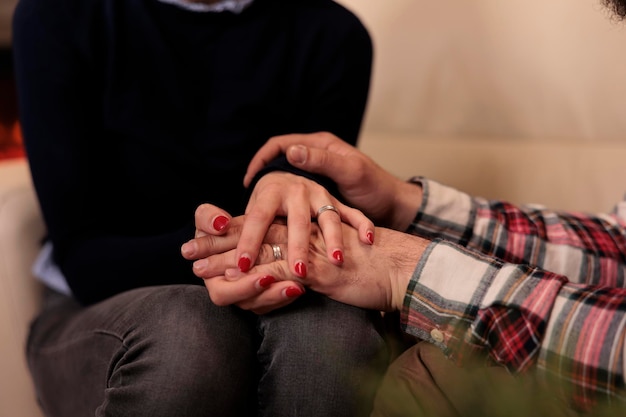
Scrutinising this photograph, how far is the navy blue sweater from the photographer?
3.23 ft

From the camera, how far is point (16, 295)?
3.65 ft

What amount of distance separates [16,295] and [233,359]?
60cm

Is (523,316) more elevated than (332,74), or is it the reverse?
(332,74)

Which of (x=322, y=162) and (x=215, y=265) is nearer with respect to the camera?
(x=215, y=265)

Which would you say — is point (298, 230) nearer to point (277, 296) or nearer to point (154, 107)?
point (277, 296)

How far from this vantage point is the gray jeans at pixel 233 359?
2.22ft

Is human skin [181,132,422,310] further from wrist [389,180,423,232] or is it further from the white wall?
the white wall

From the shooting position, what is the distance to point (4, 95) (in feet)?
7.97

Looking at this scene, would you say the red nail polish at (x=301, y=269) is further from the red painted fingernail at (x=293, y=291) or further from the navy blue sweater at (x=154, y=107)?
the navy blue sweater at (x=154, y=107)

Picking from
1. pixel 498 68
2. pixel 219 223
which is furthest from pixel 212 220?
pixel 498 68

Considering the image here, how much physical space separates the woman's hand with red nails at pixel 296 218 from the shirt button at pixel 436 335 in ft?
0.46

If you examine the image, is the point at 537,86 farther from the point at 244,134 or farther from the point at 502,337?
the point at 502,337

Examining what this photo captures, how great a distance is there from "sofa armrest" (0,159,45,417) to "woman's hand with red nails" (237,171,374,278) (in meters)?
0.52

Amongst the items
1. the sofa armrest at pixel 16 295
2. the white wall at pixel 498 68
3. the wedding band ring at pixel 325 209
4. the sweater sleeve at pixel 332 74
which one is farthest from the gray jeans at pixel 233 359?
the white wall at pixel 498 68
